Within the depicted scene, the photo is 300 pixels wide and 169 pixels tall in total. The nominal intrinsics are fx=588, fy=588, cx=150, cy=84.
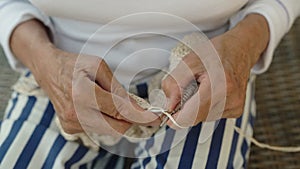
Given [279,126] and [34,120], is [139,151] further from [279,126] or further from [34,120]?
[279,126]

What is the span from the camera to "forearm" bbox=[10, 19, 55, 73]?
30.4 inches

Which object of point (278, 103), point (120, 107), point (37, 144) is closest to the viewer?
point (120, 107)

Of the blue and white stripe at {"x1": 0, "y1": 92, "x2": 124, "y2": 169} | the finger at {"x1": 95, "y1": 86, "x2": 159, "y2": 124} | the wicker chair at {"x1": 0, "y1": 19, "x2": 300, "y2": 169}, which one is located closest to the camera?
the finger at {"x1": 95, "y1": 86, "x2": 159, "y2": 124}

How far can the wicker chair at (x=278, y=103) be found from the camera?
92 centimetres

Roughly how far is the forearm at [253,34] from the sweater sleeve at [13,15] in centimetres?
27

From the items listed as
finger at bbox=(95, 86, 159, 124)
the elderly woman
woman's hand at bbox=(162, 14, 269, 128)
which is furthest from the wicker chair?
finger at bbox=(95, 86, 159, 124)

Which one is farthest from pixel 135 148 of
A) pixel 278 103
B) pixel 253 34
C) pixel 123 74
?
pixel 278 103

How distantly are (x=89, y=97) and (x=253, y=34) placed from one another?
24cm

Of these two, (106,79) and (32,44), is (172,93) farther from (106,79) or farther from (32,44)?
(32,44)

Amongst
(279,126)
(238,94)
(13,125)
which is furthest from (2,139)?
(279,126)

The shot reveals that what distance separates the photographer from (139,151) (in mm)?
795

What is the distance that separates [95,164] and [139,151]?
→ 0.22ft

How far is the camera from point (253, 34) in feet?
2.53

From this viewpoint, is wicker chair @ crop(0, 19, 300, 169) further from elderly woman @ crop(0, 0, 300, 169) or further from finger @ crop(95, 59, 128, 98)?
finger @ crop(95, 59, 128, 98)
